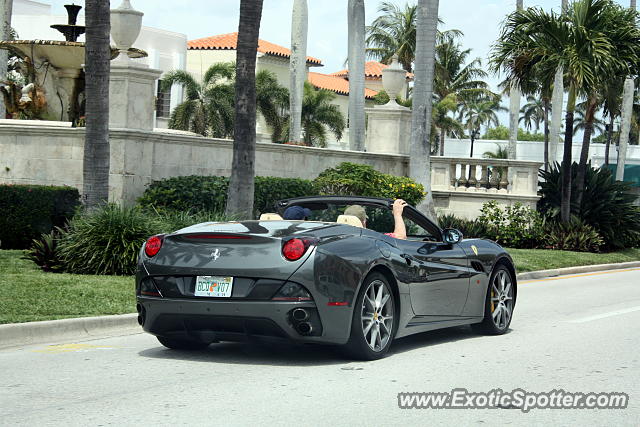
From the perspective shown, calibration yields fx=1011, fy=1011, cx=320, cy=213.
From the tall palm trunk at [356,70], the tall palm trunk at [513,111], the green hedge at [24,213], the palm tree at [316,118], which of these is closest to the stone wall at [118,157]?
the green hedge at [24,213]

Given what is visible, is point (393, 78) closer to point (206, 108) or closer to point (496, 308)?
point (496, 308)

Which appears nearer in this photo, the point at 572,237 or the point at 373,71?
the point at 572,237

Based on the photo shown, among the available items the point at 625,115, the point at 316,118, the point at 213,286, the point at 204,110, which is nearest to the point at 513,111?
the point at 625,115

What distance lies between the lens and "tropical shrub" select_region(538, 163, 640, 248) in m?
28.0

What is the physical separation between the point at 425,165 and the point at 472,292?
1464 cm

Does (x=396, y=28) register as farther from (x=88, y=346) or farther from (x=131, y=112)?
(x=88, y=346)

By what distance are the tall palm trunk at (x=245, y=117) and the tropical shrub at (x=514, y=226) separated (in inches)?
444

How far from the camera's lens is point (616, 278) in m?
21.0

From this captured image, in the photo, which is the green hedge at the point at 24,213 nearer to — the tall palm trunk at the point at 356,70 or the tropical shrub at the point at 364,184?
→ the tropical shrub at the point at 364,184

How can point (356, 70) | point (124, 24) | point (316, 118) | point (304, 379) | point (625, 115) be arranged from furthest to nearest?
point (316, 118) < point (625, 115) < point (356, 70) < point (124, 24) < point (304, 379)

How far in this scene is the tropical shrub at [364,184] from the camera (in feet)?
78.4

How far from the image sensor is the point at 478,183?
28.6m

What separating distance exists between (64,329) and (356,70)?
2598 centimetres

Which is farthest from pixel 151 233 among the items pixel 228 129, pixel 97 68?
pixel 228 129
